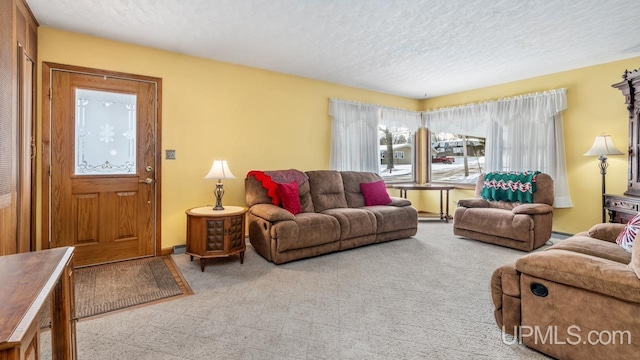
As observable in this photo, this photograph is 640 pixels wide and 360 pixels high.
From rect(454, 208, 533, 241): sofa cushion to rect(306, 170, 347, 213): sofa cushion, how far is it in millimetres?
1745

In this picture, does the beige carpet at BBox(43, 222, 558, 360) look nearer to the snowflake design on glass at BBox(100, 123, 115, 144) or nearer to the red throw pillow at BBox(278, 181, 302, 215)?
the red throw pillow at BBox(278, 181, 302, 215)

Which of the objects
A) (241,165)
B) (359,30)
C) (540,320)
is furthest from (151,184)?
(540,320)

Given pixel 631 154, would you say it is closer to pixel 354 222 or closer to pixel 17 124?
pixel 354 222

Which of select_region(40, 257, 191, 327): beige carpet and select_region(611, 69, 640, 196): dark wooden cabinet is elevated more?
select_region(611, 69, 640, 196): dark wooden cabinet

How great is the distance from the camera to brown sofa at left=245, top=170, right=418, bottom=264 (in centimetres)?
332

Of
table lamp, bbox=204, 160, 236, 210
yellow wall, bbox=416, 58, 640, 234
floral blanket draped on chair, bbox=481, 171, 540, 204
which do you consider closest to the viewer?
table lamp, bbox=204, 160, 236, 210

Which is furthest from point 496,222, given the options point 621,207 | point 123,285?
point 123,285

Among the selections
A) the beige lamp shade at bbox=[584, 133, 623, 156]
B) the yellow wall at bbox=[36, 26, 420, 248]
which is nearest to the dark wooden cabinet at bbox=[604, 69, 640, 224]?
the beige lamp shade at bbox=[584, 133, 623, 156]

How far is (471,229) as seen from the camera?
14.1 ft

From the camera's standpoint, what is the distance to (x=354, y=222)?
3840mm

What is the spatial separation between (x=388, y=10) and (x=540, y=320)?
8.52 ft

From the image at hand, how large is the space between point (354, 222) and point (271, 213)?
1109mm

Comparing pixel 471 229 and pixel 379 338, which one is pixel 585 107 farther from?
pixel 379 338

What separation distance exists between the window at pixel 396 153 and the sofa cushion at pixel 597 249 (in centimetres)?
384
